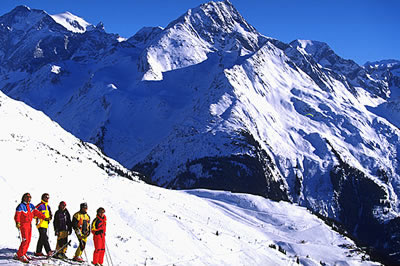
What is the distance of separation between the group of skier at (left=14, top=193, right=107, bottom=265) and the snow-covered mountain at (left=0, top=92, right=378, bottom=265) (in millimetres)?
866

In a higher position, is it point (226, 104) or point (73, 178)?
A: point (226, 104)

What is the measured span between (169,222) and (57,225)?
16844 mm

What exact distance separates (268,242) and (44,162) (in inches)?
933

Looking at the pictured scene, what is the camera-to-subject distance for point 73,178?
33938 mm

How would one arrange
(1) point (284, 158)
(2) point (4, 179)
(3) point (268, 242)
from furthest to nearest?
(1) point (284, 158)
(3) point (268, 242)
(2) point (4, 179)

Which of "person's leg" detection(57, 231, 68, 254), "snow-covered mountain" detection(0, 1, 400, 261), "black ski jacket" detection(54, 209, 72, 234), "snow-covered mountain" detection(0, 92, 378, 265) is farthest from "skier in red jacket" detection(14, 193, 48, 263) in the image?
"snow-covered mountain" detection(0, 1, 400, 261)

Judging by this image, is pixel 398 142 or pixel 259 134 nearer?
pixel 259 134

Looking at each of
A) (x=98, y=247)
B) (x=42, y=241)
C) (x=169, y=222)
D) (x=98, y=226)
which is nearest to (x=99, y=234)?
(x=98, y=226)

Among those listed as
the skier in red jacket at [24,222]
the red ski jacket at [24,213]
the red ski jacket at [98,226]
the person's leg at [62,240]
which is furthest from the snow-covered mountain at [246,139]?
the skier in red jacket at [24,222]

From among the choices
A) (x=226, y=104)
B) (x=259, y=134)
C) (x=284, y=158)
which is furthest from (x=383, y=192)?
(x=226, y=104)

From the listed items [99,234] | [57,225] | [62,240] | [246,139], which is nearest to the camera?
[57,225]

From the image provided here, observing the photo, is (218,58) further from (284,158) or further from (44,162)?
(44,162)

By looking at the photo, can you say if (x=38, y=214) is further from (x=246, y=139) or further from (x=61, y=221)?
(x=246, y=139)

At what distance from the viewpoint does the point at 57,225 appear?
53.5 feet
